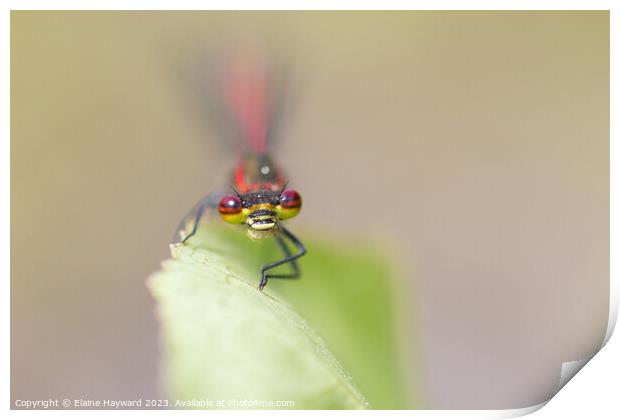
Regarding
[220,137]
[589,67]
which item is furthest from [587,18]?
[220,137]

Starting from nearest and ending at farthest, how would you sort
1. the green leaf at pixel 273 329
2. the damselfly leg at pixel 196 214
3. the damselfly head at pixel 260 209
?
the green leaf at pixel 273 329
the damselfly leg at pixel 196 214
the damselfly head at pixel 260 209

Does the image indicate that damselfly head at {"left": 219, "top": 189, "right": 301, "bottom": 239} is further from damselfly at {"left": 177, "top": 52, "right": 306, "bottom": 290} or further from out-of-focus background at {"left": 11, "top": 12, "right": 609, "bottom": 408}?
out-of-focus background at {"left": 11, "top": 12, "right": 609, "bottom": 408}

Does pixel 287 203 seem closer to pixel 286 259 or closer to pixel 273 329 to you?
pixel 286 259

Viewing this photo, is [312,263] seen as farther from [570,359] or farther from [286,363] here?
[570,359]

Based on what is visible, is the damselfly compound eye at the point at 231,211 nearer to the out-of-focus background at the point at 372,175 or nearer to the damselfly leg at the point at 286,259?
the damselfly leg at the point at 286,259

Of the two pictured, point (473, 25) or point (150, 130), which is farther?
point (150, 130)

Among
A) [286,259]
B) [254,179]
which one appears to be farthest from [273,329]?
[254,179]

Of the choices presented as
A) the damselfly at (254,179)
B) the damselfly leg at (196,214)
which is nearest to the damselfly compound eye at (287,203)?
the damselfly at (254,179)
